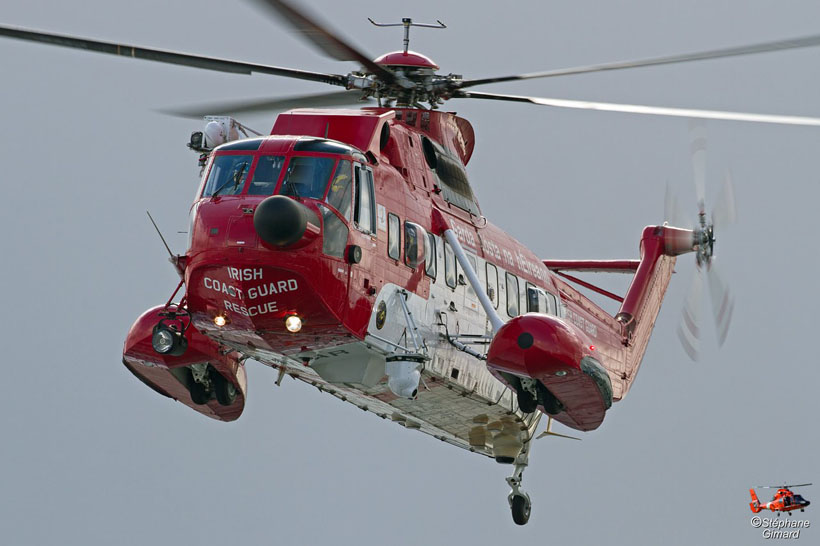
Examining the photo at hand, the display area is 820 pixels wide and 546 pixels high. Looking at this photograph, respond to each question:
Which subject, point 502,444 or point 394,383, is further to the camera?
point 502,444

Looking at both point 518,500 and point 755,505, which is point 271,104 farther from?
point 755,505

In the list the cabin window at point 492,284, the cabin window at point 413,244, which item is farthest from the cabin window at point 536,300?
the cabin window at point 413,244

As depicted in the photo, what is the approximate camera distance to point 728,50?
17859 millimetres

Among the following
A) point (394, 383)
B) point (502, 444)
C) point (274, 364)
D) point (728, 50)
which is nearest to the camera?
point (728, 50)

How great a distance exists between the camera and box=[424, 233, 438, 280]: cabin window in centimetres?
2070

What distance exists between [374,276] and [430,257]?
174 centimetres

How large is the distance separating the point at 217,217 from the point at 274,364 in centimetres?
347

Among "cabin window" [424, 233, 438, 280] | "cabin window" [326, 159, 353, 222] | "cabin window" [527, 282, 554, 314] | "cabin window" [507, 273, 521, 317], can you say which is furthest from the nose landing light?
"cabin window" [527, 282, 554, 314]

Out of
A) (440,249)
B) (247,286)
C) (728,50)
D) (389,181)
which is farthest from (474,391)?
(728,50)

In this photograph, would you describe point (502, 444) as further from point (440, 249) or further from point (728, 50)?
point (728, 50)

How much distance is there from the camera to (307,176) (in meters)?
18.6

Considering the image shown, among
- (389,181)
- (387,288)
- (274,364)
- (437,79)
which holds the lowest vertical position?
(274,364)

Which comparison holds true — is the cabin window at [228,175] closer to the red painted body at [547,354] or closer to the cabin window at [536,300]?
the red painted body at [547,354]

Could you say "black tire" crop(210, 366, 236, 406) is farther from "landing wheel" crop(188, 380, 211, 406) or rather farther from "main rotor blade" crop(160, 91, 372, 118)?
"main rotor blade" crop(160, 91, 372, 118)
